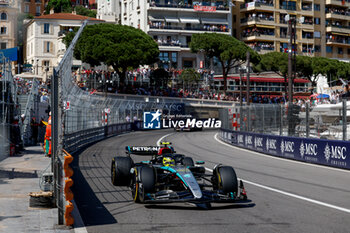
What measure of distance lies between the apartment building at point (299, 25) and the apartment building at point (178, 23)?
17.1 ft

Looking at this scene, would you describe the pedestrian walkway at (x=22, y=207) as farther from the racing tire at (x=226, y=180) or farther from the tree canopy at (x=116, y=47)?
the tree canopy at (x=116, y=47)

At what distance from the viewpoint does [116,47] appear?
6309 centimetres

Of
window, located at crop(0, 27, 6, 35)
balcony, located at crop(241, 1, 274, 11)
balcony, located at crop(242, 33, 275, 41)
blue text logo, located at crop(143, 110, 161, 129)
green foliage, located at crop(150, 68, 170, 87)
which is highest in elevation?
balcony, located at crop(241, 1, 274, 11)

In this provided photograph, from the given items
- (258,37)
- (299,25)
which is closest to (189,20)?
(258,37)

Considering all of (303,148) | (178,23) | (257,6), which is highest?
(257,6)

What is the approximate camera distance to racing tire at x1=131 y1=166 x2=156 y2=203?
31.9 feet

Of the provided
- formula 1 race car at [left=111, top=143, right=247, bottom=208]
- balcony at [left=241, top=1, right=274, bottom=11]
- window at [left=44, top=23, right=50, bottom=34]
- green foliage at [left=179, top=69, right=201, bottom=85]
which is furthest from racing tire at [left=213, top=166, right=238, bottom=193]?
balcony at [left=241, top=1, right=274, bottom=11]

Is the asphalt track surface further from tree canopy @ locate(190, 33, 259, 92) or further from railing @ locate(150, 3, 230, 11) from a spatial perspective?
railing @ locate(150, 3, 230, 11)

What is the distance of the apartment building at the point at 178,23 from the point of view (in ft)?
254

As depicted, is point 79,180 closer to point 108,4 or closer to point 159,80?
point 159,80

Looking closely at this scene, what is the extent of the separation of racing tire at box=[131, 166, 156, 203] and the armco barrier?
917 centimetres

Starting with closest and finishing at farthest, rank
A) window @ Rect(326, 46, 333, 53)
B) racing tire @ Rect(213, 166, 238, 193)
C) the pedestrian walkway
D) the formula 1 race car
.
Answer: the pedestrian walkway, the formula 1 race car, racing tire @ Rect(213, 166, 238, 193), window @ Rect(326, 46, 333, 53)

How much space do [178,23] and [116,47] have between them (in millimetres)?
18262

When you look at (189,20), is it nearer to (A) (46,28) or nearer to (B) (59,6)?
(A) (46,28)
